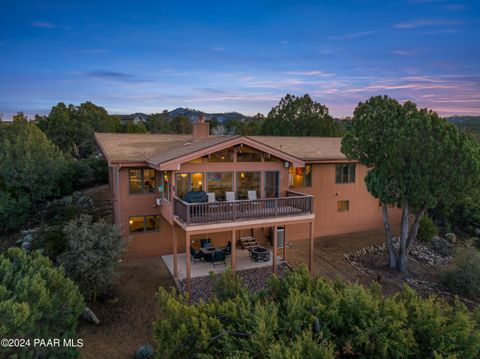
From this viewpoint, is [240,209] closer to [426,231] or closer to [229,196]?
[229,196]

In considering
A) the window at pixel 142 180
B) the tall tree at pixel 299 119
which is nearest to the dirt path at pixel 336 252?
the window at pixel 142 180

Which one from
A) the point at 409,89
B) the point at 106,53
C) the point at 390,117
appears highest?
the point at 106,53

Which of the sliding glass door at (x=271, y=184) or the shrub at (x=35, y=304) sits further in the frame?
the sliding glass door at (x=271, y=184)

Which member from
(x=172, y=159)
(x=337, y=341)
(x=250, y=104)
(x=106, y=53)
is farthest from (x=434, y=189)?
(x=250, y=104)

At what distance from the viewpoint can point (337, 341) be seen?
505 cm

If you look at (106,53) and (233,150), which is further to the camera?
(106,53)

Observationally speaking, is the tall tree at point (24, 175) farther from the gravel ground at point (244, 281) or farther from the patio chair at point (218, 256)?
the patio chair at point (218, 256)

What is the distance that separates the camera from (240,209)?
1166 cm

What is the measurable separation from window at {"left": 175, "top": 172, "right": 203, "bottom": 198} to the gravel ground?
3.51 meters

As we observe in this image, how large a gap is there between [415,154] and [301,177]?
5676 mm

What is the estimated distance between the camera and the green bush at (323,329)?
461cm

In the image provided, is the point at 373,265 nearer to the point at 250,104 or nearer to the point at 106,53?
the point at 106,53

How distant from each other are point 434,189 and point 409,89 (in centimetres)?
1335

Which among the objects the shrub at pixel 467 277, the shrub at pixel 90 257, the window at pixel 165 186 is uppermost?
the window at pixel 165 186
